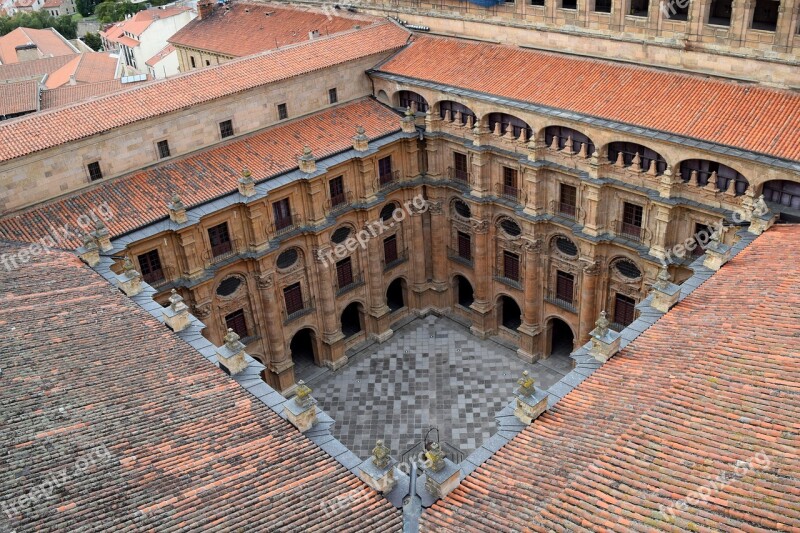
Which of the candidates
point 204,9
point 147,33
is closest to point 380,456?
point 204,9

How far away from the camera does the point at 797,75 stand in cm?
3005

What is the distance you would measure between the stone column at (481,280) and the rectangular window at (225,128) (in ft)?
48.3

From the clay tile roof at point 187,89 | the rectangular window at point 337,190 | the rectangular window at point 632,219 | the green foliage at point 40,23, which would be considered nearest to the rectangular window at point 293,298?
the rectangular window at point 337,190

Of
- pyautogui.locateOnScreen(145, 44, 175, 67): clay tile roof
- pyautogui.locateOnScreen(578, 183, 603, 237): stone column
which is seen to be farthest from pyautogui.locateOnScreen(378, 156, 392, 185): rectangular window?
pyautogui.locateOnScreen(145, 44, 175, 67): clay tile roof

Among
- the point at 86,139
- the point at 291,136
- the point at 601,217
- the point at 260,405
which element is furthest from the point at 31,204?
the point at 601,217

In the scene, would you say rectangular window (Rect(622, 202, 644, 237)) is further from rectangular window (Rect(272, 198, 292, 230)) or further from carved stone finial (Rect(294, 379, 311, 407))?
carved stone finial (Rect(294, 379, 311, 407))

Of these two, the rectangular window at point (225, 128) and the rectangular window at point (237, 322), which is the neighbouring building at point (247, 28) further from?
the rectangular window at point (237, 322)

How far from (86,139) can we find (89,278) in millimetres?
9117

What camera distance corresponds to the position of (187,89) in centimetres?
3672

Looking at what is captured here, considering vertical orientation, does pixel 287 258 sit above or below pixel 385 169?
below

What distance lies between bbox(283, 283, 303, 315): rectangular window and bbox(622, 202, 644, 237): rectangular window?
18.0 metres

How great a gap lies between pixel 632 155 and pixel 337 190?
16.0 m

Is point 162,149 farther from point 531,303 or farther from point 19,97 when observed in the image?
point 19,97

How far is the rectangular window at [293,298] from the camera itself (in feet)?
131
